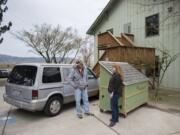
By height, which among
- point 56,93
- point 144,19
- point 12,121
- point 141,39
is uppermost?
point 144,19

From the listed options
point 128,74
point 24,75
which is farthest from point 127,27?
point 24,75

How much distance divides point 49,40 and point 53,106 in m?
18.2

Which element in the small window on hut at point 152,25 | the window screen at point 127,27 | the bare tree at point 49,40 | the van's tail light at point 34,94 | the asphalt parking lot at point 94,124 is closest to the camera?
the asphalt parking lot at point 94,124

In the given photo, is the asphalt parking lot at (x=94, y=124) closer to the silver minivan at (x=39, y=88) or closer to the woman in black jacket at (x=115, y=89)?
the woman in black jacket at (x=115, y=89)

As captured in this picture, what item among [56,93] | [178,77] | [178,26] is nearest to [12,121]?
[56,93]

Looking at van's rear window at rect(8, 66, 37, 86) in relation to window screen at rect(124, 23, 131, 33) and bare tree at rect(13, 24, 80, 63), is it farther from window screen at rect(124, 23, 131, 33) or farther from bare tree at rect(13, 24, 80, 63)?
bare tree at rect(13, 24, 80, 63)

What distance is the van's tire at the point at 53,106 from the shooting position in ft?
20.1

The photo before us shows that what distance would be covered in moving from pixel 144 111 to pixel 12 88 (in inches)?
186

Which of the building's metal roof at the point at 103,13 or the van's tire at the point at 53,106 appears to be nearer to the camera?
the van's tire at the point at 53,106

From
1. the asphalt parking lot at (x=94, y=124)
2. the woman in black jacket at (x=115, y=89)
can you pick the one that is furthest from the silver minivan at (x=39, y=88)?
the woman in black jacket at (x=115, y=89)

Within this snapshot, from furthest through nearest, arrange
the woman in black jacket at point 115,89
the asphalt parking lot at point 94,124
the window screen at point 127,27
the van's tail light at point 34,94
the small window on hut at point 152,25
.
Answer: the window screen at point 127,27, the small window on hut at point 152,25, the van's tail light at point 34,94, the woman in black jacket at point 115,89, the asphalt parking lot at point 94,124

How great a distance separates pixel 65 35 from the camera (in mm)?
24422

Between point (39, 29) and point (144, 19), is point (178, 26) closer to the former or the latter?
point (144, 19)

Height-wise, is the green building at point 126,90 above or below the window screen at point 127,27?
below
